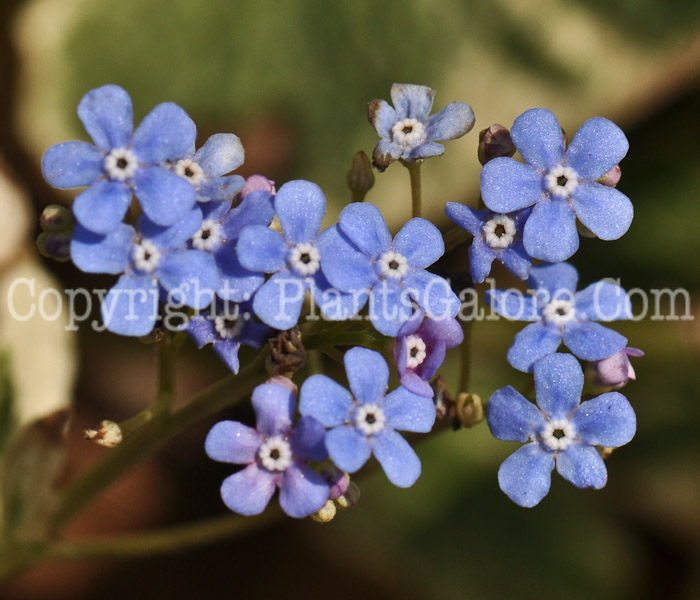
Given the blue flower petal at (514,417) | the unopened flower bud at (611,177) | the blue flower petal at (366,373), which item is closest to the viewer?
the blue flower petal at (366,373)

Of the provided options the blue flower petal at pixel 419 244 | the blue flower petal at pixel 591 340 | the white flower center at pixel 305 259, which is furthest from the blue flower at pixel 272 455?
the blue flower petal at pixel 591 340


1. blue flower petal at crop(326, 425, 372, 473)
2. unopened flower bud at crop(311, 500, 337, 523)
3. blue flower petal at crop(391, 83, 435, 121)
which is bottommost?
unopened flower bud at crop(311, 500, 337, 523)

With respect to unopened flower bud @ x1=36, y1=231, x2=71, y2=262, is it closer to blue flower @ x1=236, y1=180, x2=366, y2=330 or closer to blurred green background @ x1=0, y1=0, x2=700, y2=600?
blue flower @ x1=236, y1=180, x2=366, y2=330

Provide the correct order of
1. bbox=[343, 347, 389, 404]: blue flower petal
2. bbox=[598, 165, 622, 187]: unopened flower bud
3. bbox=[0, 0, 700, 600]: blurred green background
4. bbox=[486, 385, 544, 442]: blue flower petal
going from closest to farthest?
bbox=[343, 347, 389, 404]: blue flower petal < bbox=[486, 385, 544, 442]: blue flower petal < bbox=[598, 165, 622, 187]: unopened flower bud < bbox=[0, 0, 700, 600]: blurred green background

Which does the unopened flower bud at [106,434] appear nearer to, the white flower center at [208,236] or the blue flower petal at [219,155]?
the white flower center at [208,236]

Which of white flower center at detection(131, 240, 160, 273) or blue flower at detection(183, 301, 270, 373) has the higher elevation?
white flower center at detection(131, 240, 160, 273)

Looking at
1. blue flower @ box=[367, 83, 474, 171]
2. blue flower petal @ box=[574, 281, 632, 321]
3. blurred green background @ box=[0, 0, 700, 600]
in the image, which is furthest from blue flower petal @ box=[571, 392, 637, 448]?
blurred green background @ box=[0, 0, 700, 600]
